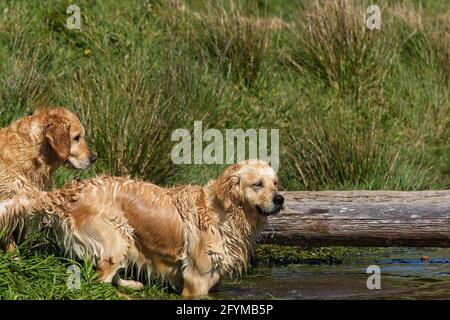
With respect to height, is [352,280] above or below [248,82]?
below

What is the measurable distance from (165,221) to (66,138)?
134cm

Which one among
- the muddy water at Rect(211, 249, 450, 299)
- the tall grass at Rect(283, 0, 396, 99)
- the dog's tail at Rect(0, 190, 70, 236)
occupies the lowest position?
the muddy water at Rect(211, 249, 450, 299)

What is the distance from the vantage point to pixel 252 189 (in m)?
9.20

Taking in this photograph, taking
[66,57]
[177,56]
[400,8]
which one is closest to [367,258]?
[177,56]

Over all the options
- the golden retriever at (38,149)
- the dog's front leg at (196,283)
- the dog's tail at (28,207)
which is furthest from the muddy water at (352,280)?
the golden retriever at (38,149)

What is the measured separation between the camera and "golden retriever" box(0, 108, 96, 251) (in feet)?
31.6

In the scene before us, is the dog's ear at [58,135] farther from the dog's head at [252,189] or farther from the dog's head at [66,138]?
the dog's head at [252,189]

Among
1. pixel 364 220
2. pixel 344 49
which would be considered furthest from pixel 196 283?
pixel 344 49

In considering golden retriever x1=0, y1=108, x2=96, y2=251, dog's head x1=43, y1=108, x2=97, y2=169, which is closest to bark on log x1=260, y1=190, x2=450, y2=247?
dog's head x1=43, y1=108, x2=97, y2=169

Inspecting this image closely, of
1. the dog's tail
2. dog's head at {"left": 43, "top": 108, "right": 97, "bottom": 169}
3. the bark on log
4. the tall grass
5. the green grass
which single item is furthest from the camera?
the tall grass

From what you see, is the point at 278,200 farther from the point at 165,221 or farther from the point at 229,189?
the point at 165,221

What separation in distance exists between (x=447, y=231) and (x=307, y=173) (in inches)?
119

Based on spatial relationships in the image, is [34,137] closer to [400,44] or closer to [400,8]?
[400,44]

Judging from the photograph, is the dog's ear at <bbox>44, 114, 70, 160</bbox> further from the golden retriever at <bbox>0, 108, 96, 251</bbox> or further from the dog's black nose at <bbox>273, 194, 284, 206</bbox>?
the dog's black nose at <bbox>273, 194, 284, 206</bbox>
